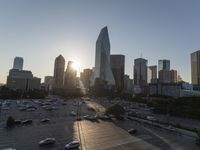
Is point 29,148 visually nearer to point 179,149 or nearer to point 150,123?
point 179,149

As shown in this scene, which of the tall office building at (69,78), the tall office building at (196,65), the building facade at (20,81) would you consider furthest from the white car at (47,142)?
the tall office building at (196,65)

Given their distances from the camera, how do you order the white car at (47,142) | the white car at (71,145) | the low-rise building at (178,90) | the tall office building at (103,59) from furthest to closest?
the tall office building at (103,59) → the low-rise building at (178,90) → the white car at (47,142) → the white car at (71,145)

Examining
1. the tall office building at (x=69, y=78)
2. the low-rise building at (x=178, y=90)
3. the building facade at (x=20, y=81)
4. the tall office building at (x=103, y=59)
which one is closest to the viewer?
the low-rise building at (x=178, y=90)

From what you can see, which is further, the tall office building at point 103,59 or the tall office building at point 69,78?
the tall office building at point 69,78

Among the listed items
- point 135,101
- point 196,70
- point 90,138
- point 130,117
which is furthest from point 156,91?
point 90,138

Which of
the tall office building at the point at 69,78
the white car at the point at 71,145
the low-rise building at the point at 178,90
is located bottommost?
the white car at the point at 71,145

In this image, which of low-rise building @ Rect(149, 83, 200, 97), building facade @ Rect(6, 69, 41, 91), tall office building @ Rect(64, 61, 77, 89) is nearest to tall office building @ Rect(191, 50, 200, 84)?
low-rise building @ Rect(149, 83, 200, 97)

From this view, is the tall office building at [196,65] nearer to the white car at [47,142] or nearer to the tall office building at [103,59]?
the tall office building at [103,59]

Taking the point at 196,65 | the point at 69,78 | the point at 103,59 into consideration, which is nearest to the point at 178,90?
the point at 196,65

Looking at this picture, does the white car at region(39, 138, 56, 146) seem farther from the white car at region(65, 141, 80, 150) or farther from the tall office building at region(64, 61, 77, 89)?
the tall office building at region(64, 61, 77, 89)
